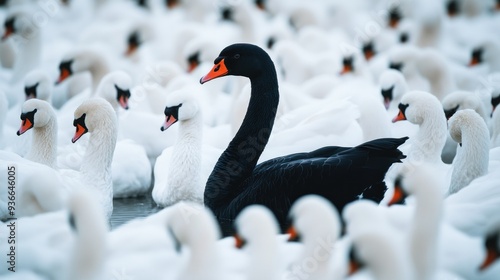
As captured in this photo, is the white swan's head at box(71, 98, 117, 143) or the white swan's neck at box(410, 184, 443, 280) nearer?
the white swan's neck at box(410, 184, 443, 280)

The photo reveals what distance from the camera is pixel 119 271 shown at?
5707 mm

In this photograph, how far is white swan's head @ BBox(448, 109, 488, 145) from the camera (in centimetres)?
738

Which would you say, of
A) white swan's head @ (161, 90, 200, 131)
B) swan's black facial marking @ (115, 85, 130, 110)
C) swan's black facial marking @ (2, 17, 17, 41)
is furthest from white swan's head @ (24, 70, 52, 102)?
swan's black facial marking @ (2, 17, 17, 41)

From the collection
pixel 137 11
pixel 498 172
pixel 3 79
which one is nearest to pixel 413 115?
pixel 498 172

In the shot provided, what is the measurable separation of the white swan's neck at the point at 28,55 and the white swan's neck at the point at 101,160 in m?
4.92

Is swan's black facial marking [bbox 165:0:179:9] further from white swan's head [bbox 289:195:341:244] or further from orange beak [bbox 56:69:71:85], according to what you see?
white swan's head [bbox 289:195:341:244]

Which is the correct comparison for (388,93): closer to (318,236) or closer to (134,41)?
(134,41)

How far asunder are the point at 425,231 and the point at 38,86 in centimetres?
592

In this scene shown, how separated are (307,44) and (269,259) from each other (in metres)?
10.1

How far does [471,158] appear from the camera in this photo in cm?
727

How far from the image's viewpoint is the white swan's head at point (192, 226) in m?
5.15

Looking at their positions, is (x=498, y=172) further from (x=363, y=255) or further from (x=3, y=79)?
(x=3, y=79)

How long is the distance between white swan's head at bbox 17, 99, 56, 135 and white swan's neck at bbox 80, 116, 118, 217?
458mm

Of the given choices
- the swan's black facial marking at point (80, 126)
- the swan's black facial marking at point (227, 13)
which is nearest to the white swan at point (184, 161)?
the swan's black facial marking at point (80, 126)
